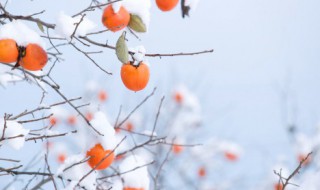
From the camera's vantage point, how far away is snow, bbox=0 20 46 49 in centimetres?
158

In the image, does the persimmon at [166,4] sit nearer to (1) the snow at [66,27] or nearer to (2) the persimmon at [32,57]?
(1) the snow at [66,27]

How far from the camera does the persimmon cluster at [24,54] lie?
5.01 ft

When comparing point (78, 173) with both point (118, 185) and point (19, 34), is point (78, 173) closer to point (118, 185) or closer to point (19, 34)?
point (118, 185)

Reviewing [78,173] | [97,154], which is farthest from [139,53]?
[78,173]

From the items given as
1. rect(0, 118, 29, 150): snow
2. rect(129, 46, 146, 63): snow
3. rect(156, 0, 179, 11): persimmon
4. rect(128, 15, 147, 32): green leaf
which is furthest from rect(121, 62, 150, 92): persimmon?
rect(0, 118, 29, 150): snow

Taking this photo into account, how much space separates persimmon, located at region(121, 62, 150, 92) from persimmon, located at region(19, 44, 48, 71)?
0.33m

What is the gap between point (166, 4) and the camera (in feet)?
5.90

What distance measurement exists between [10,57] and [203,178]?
25.2 feet

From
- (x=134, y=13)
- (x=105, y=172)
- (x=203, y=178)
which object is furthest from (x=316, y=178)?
(x=203, y=178)

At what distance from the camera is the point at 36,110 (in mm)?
2066

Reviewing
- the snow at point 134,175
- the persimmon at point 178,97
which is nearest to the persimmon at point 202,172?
the persimmon at point 178,97

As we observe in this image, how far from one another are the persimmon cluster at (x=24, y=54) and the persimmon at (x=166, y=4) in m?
0.54

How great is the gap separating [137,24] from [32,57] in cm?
47

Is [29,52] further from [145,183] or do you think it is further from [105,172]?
[105,172]
